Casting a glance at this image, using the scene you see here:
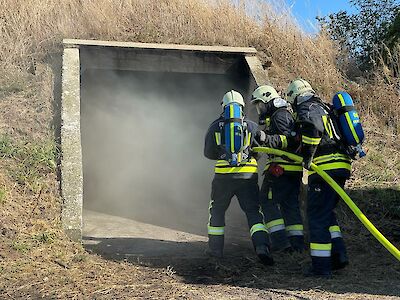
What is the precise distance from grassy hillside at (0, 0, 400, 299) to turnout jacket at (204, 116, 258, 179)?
4.56 ft

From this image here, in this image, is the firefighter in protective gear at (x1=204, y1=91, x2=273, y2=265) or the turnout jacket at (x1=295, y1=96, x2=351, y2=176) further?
the firefighter in protective gear at (x1=204, y1=91, x2=273, y2=265)

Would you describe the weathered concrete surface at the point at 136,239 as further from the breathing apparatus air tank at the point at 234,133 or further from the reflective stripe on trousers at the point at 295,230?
the breathing apparatus air tank at the point at 234,133

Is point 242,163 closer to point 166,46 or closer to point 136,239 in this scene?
point 136,239

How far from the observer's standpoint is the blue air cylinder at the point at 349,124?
5.39 m

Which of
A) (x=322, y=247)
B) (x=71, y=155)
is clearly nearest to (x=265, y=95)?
(x=322, y=247)

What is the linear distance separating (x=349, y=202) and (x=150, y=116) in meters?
6.09

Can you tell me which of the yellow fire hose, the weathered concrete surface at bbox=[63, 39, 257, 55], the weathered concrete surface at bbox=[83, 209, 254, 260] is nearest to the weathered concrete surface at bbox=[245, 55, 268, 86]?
the weathered concrete surface at bbox=[63, 39, 257, 55]

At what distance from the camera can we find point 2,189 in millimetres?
6414

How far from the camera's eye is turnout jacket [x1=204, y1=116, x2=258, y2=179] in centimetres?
584

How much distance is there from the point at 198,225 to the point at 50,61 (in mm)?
4189

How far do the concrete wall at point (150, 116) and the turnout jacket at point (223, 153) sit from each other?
3278mm

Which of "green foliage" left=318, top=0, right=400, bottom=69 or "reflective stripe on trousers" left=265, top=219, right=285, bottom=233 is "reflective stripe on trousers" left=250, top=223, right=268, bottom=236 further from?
"green foliage" left=318, top=0, right=400, bottom=69

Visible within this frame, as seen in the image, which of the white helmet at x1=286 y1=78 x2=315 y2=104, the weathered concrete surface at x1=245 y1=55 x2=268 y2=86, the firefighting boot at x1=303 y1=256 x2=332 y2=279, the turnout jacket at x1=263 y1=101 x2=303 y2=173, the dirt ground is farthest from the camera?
the weathered concrete surface at x1=245 y1=55 x2=268 y2=86

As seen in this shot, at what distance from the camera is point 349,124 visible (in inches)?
212
